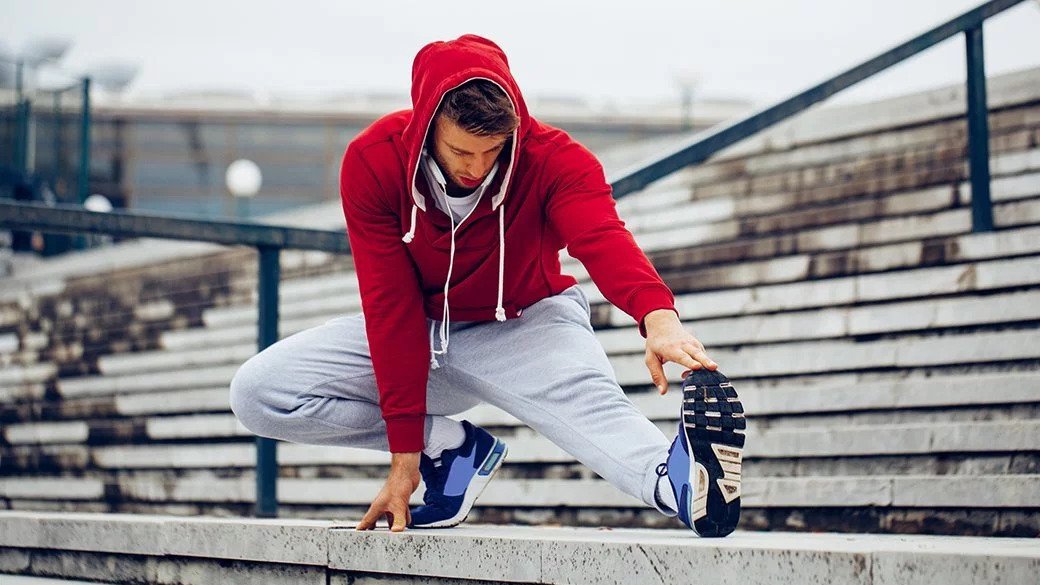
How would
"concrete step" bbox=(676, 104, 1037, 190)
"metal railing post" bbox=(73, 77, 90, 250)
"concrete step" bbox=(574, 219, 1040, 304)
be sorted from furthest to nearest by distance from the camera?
1. "metal railing post" bbox=(73, 77, 90, 250)
2. "concrete step" bbox=(676, 104, 1037, 190)
3. "concrete step" bbox=(574, 219, 1040, 304)

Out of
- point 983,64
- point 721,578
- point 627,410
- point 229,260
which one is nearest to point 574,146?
point 627,410

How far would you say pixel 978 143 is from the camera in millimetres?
4488

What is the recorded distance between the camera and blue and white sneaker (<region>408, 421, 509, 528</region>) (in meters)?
2.88

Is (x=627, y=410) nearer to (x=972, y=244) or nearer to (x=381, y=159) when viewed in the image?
(x=381, y=159)

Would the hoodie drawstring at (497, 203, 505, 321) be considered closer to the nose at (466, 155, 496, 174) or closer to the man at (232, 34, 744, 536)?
the man at (232, 34, 744, 536)

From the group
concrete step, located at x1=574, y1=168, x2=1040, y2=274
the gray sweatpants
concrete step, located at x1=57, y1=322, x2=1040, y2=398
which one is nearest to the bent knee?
the gray sweatpants

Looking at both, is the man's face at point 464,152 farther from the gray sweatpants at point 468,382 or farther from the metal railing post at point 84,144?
the metal railing post at point 84,144

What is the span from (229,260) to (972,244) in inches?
259

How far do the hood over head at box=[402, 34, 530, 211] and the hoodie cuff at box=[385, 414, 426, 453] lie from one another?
48cm

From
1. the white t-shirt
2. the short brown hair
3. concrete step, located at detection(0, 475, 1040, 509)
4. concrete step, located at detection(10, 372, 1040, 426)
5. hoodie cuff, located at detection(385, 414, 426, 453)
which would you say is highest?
the short brown hair

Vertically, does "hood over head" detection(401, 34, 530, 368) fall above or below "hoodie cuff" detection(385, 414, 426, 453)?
above

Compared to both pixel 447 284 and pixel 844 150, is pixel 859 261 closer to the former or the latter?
pixel 844 150

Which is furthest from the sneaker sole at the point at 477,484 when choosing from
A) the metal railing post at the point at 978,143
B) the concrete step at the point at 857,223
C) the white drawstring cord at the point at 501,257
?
the concrete step at the point at 857,223

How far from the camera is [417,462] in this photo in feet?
9.08
